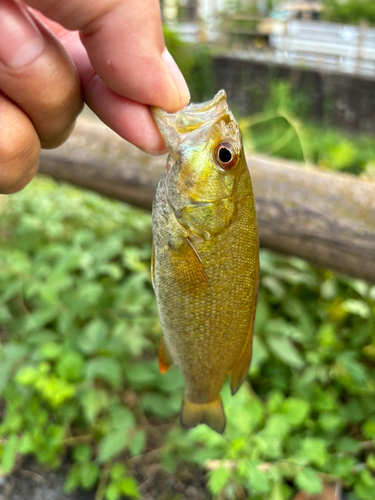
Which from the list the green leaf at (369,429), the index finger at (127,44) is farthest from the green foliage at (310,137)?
the index finger at (127,44)

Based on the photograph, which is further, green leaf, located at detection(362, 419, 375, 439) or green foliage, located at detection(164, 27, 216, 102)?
green foliage, located at detection(164, 27, 216, 102)

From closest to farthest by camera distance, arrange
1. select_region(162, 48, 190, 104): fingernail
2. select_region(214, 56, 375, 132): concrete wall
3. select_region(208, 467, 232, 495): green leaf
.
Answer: select_region(162, 48, 190, 104): fingernail
select_region(208, 467, 232, 495): green leaf
select_region(214, 56, 375, 132): concrete wall

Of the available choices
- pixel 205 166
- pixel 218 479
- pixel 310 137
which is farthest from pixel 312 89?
pixel 205 166

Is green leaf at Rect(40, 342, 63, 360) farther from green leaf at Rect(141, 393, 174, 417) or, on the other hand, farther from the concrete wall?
the concrete wall

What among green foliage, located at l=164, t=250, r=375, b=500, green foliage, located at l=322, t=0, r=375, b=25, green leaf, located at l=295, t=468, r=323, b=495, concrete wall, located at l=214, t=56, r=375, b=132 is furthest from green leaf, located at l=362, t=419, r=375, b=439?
green foliage, located at l=322, t=0, r=375, b=25

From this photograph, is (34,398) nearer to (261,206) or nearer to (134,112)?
(261,206)

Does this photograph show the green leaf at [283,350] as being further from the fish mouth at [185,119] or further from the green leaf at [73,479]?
the fish mouth at [185,119]
